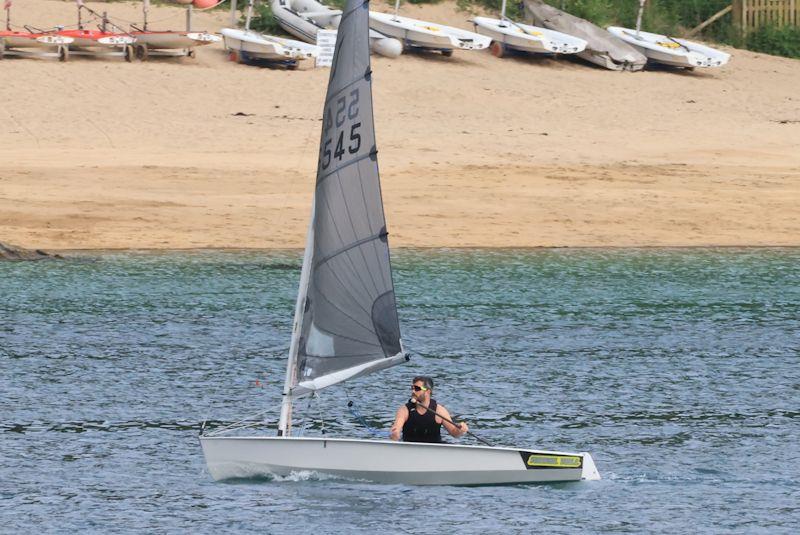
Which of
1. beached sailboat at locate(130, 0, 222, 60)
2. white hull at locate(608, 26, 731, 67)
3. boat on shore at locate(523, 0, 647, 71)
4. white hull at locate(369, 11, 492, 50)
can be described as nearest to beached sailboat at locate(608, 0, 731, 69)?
white hull at locate(608, 26, 731, 67)

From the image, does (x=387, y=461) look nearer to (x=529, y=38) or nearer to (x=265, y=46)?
(x=265, y=46)

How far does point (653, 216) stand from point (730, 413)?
15622 mm

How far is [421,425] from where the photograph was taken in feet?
61.6

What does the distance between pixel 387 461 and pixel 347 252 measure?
2616mm

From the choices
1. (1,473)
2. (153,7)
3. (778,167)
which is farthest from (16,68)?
(1,473)

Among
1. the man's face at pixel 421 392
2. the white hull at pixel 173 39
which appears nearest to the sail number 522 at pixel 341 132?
the man's face at pixel 421 392

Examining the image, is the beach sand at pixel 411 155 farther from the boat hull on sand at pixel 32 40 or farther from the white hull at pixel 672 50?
the white hull at pixel 672 50

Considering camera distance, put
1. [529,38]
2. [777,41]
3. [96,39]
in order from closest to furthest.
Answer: [96,39] → [529,38] → [777,41]

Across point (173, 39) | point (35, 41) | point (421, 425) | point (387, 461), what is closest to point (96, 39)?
point (35, 41)

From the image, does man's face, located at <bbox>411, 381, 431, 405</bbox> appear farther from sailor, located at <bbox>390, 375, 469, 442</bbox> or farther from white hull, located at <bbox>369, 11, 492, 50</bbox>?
white hull, located at <bbox>369, 11, 492, 50</bbox>

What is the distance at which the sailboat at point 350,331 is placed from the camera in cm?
1800

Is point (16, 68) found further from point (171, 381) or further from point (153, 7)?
point (171, 381)

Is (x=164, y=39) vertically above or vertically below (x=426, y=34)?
below

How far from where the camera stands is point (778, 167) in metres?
40.9
